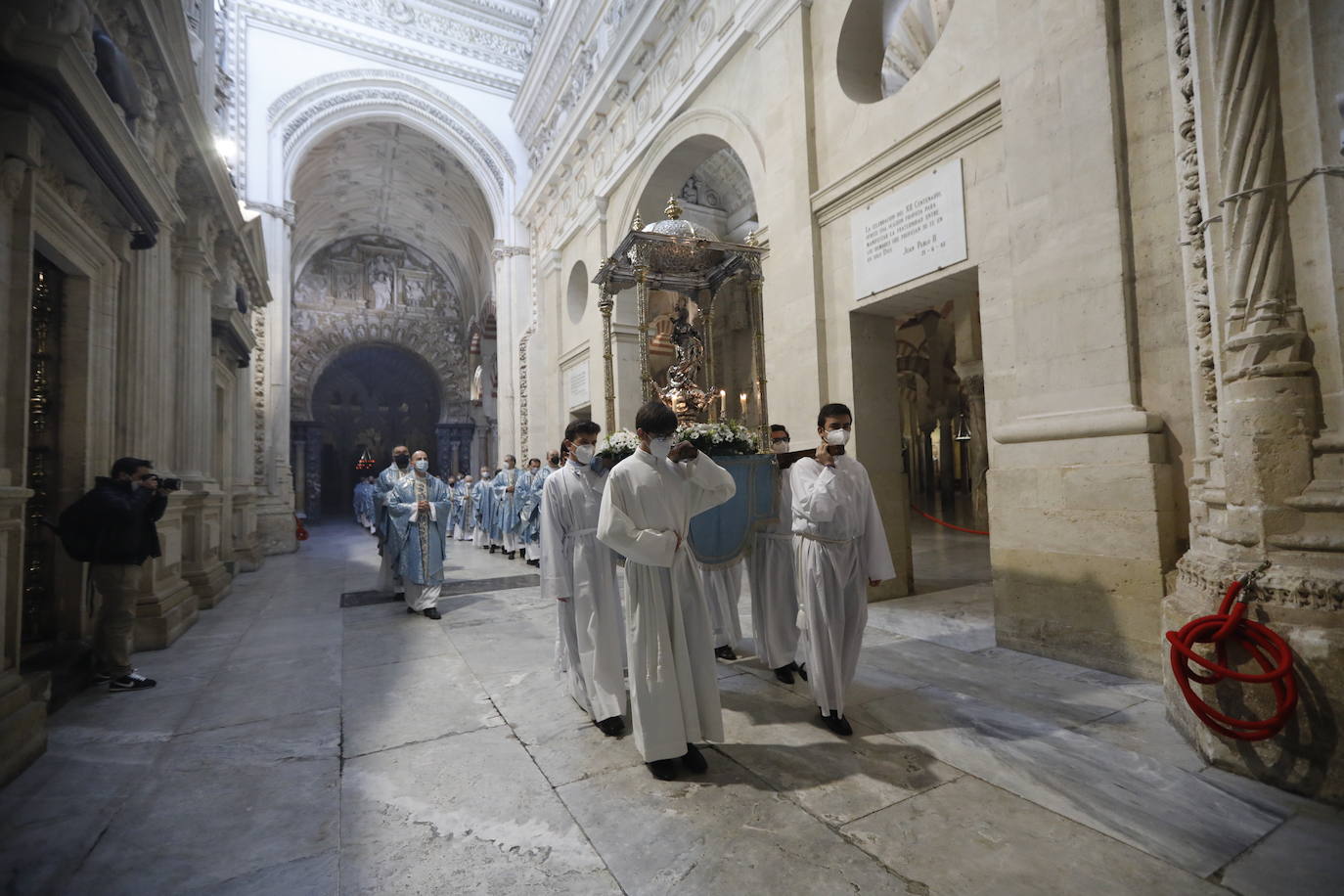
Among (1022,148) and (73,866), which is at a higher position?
(1022,148)

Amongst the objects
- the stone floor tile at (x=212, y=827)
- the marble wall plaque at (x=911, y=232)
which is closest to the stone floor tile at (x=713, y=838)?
the stone floor tile at (x=212, y=827)

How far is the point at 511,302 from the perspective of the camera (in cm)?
1620

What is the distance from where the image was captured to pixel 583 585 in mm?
3639

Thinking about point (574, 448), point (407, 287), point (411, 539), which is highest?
point (407, 287)

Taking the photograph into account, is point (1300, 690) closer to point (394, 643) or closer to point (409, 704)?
point (409, 704)

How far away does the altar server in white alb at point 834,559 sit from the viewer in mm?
3287

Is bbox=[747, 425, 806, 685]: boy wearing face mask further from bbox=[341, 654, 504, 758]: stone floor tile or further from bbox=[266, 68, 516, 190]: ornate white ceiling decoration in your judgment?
bbox=[266, 68, 516, 190]: ornate white ceiling decoration

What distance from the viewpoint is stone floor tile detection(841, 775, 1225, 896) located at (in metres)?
1.98

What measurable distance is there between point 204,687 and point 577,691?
263cm

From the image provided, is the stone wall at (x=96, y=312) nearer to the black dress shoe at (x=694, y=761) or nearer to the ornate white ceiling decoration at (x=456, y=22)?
the black dress shoe at (x=694, y=761)

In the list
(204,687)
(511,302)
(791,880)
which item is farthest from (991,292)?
(511,302)

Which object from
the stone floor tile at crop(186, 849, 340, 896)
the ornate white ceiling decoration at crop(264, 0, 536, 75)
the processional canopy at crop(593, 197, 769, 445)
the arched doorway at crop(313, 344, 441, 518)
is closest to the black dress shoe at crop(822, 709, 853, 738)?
the stone floor tile at crop(186, 849, 340, 896)

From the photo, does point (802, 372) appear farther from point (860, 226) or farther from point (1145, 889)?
point (1145, 889)

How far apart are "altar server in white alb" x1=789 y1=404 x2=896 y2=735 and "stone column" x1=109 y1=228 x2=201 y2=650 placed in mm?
5376
